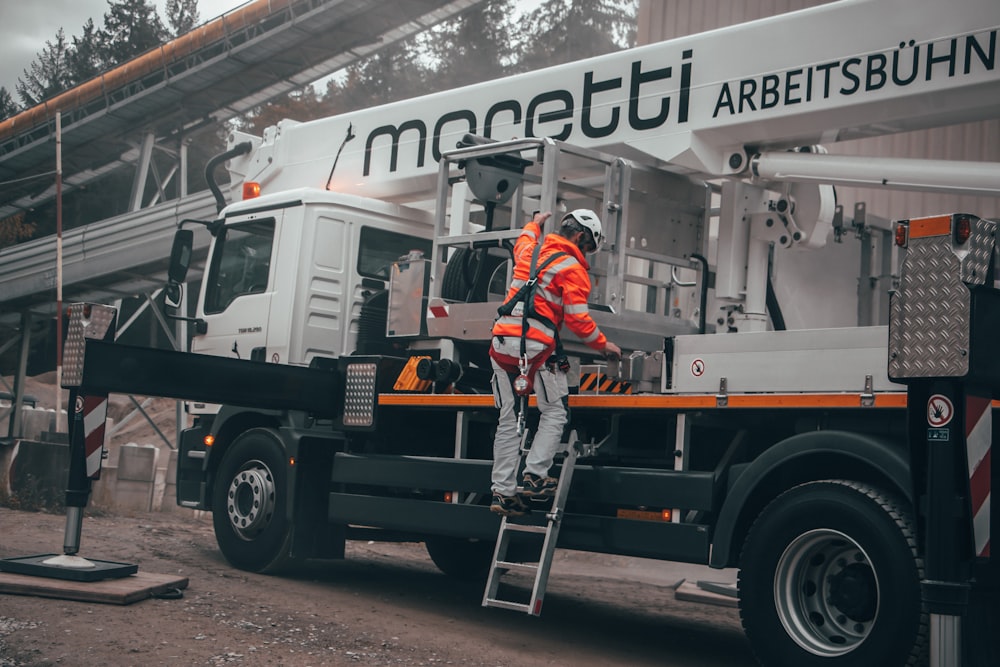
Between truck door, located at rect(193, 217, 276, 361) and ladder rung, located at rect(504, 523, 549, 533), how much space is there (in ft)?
10.5

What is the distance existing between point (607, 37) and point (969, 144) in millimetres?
31863

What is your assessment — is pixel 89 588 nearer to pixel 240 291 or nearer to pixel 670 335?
pixel 240 291

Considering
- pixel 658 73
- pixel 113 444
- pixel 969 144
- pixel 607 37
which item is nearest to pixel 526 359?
pixel 658 73

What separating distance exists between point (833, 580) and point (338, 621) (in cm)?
302

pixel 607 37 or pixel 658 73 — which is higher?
pixel 607 37

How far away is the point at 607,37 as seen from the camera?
41562 millimetres

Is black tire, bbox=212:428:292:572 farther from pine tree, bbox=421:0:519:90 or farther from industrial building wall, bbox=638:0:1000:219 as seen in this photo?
pine tree, bbox=421:0:519:90

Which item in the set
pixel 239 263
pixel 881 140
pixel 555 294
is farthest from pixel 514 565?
pixel 881 140

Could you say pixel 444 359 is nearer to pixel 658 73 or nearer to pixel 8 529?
pixel 658 73

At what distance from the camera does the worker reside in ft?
21.7

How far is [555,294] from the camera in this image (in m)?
6.72

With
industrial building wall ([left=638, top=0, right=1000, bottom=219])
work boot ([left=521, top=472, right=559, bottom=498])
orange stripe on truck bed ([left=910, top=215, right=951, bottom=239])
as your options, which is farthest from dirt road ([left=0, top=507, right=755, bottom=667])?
industrial building wall ([left=638, top=0, right=1000, bottom=219])

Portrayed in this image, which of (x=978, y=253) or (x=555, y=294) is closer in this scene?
(x=978, y=253)

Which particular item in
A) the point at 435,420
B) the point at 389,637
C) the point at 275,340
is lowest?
the point at 389,637
